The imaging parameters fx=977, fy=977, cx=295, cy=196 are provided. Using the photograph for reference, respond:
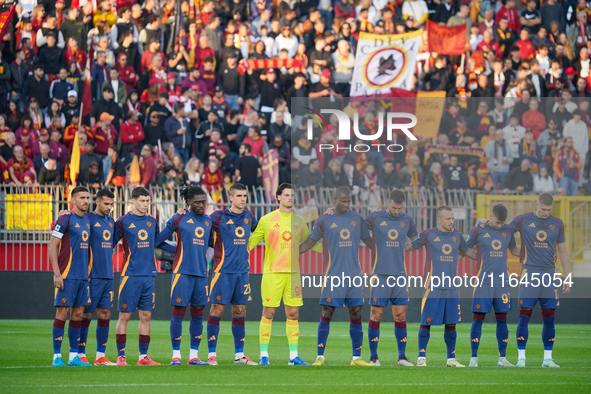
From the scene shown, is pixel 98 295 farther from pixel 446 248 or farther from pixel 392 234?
pixel 446 248

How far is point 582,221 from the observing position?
1888 cm

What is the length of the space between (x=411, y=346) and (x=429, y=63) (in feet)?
35.4

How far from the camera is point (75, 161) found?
2039cm

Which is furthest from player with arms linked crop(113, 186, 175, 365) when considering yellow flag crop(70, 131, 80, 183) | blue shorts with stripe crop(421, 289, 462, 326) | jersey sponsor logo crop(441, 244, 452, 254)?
yellow flag crop(70, 131, 80, 183)

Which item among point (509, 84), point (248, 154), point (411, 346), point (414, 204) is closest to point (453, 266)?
point (411, 346)

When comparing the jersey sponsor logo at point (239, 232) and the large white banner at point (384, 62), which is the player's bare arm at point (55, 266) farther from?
the large white banner at point (384, 62)

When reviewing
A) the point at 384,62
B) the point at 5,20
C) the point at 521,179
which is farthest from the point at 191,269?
the point at 5,20

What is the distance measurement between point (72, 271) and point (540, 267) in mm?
6127

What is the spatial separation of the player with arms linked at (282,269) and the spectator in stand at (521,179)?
815cm

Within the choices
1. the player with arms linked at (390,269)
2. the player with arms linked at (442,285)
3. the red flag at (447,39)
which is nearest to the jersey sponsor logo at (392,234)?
the player with arms linked at (390,269)

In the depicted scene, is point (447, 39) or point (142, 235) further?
point (447, 39)

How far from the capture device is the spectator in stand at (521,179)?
19797 mm

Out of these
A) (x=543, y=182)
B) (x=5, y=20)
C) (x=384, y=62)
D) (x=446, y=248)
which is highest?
(x=5, y=20)

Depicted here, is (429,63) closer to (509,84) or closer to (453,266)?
(509,84)
